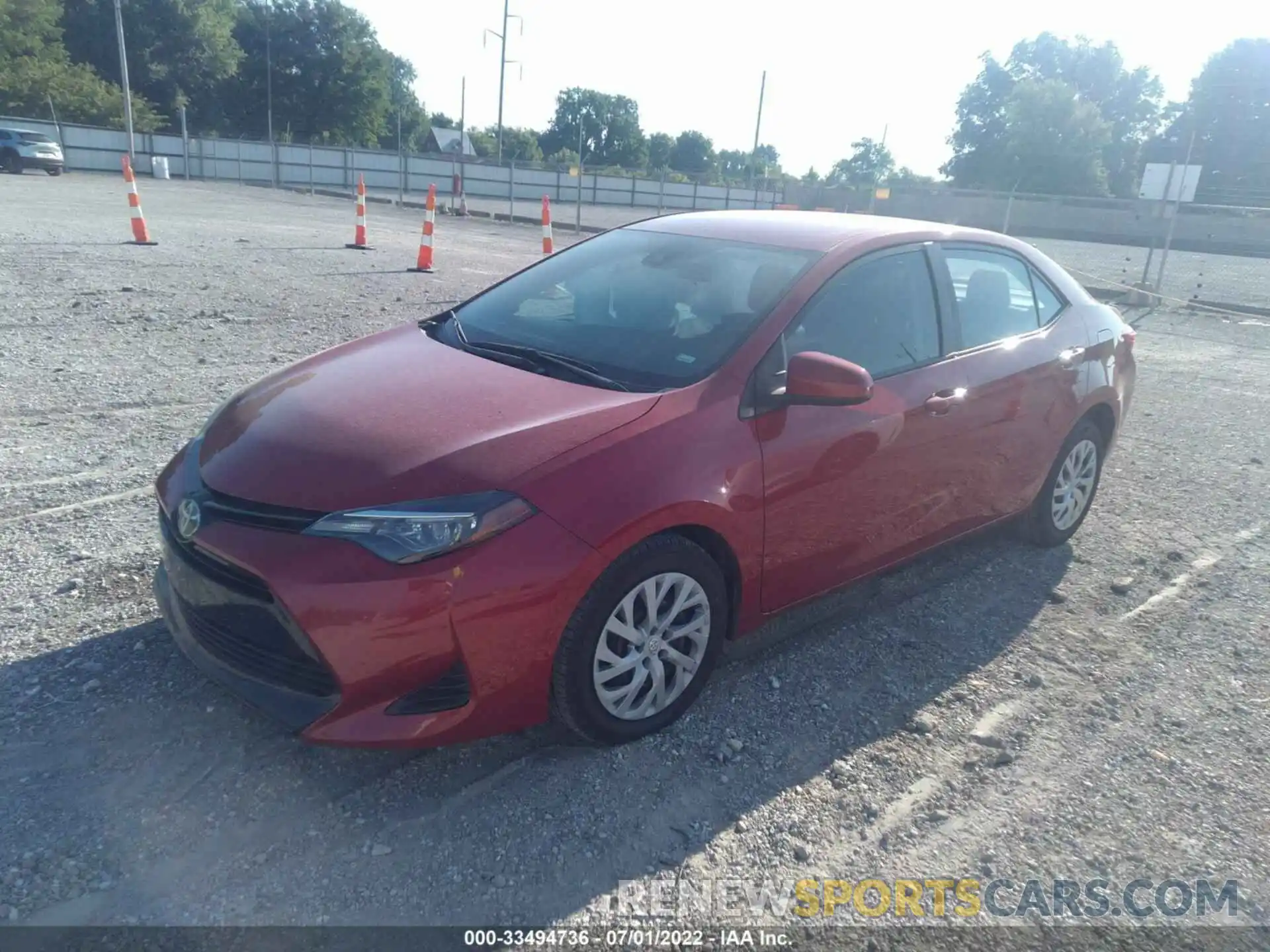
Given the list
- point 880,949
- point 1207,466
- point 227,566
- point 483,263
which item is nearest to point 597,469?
point 227,566

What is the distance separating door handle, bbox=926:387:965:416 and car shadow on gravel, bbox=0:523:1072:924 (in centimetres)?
102

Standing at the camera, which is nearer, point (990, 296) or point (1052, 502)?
point (990, 296)

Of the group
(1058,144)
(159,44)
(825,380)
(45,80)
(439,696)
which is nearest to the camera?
(439,696)

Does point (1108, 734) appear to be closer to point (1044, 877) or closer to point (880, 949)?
point (1044, 877)

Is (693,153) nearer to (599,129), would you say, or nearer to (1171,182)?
(599,129)

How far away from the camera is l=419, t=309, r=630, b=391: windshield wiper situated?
3.40m

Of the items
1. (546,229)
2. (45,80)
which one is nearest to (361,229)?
(546,229)

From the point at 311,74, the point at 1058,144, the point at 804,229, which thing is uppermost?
the point at 311,74

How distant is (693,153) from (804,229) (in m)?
97.4

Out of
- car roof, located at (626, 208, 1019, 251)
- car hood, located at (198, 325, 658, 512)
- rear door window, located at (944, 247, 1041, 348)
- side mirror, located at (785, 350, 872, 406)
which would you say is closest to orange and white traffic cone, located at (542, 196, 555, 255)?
car roof, located at (626, 208, 1019, 251)

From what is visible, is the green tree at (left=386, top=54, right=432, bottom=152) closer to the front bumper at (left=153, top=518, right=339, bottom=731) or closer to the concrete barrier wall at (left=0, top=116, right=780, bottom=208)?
the concrete barrier wall at (left=0, top=116, right=780, bottom=208)

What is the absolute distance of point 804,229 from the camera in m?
4.18

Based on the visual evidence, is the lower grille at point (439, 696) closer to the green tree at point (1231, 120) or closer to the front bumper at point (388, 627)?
the front bumper at point (388, 627)

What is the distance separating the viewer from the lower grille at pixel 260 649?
2.72 meters
